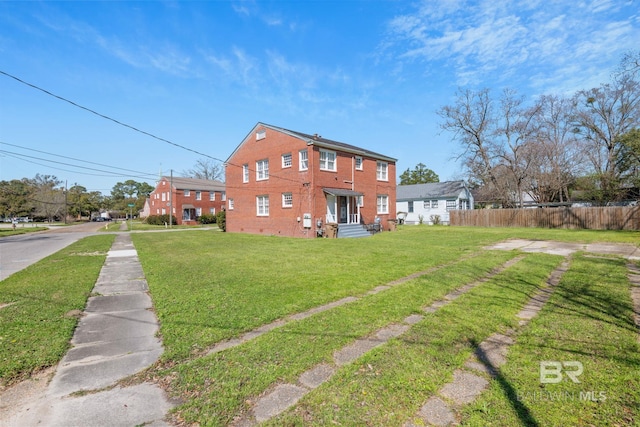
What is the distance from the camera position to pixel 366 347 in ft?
12.1

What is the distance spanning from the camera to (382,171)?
2580cm

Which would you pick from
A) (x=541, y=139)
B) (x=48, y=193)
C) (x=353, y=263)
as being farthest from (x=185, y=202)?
(x=541, y=139)

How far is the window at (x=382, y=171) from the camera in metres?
25.3

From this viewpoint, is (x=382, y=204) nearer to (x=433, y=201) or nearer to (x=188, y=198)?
(x=433, y=201)

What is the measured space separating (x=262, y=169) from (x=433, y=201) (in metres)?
22.4

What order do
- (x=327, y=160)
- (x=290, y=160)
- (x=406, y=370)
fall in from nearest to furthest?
(x=406, y=370), (x=327, y=160), (x=290, y=160)

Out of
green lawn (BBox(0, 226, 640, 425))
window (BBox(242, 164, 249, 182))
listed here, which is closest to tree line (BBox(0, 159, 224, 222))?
window (BBox(242, 164, 249, 182))

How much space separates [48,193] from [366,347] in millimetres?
76658

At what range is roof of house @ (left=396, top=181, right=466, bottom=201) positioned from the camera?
36250 millimetres

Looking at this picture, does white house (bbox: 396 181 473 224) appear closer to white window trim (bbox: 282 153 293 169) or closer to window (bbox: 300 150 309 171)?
window (bbox: 300 150 309 171)

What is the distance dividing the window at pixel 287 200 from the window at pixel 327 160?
3.03 meters

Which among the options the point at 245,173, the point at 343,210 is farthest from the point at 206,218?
the point at 343,210

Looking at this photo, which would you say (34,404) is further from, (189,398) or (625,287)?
(625,287)

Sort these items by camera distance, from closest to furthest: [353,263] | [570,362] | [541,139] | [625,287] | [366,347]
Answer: [570,362] < [366,347] < [625,287] < [353,263] < [541,139]
